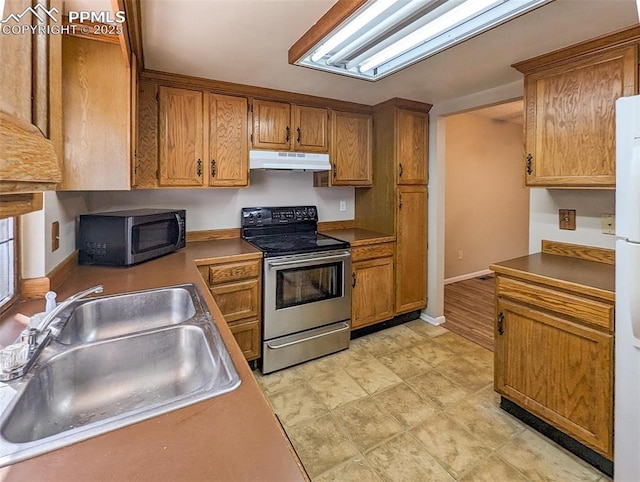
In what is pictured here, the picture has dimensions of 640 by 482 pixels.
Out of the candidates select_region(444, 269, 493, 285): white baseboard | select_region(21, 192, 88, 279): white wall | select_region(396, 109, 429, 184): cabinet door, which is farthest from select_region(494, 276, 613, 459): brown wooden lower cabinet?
select_region(444, 269, 493, 285): white baseboard

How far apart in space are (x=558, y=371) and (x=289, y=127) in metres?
2.50

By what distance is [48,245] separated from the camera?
1.47 meters

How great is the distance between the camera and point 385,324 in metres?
3.18

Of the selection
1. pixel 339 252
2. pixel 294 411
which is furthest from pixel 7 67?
pixel 339 252

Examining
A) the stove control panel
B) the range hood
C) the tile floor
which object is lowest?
the tile floor

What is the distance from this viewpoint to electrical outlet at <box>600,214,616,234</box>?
1920 mm

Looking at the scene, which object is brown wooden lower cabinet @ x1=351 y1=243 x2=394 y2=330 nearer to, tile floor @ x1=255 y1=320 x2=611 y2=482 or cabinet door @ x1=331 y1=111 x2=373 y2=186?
tile floor @ x1=255 y1=320 x2=611 y2=482

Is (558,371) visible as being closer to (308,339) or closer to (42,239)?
(308,339)

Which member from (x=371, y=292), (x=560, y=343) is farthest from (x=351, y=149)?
(x=560, y=343)

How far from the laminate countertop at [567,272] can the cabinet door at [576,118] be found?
48 cm

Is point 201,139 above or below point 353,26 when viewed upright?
below

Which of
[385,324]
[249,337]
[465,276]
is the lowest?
[385,324]

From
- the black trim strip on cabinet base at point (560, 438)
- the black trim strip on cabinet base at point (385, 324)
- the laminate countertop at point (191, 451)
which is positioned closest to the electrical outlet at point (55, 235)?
the laminate countertop at point (191, 451)

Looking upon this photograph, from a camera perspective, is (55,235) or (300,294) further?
(300,294)
